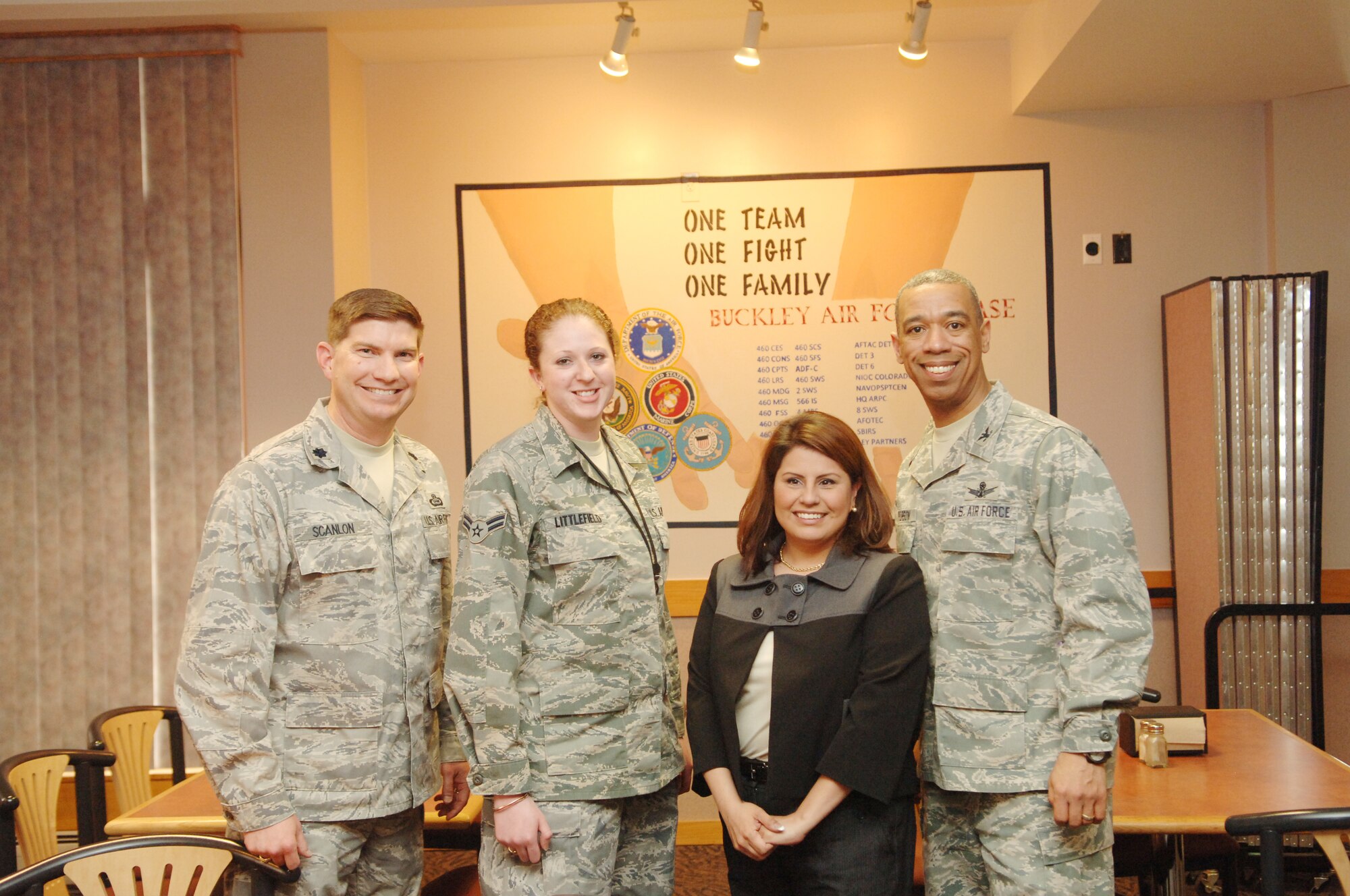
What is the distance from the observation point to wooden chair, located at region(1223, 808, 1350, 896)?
70.1 inches

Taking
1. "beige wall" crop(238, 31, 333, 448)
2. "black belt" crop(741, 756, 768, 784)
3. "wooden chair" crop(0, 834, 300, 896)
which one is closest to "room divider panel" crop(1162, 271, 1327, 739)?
"black belt" crop(741, 756, 768, 784)

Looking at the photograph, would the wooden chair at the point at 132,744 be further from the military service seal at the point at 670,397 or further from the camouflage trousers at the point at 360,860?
the military service seal at the point at 670,397

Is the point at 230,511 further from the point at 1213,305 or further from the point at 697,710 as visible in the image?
the point at 1213,305

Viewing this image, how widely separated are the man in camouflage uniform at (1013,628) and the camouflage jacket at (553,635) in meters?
0.63

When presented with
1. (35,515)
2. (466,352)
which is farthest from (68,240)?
(466,352)

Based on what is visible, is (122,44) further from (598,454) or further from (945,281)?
(945,281)

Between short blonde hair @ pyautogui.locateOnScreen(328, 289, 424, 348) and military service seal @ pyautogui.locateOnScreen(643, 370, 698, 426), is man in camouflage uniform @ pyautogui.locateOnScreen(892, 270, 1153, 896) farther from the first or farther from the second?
military service seal @ pyautogui.locateOnScreen(643, 370, 698, 426)

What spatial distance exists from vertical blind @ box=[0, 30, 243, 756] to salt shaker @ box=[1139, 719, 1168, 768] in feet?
10.8

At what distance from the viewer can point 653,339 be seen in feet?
13.3

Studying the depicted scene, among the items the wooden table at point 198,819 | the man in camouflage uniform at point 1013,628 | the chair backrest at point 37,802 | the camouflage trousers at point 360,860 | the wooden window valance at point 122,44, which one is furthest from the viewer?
the wooden window valance at point 122,44

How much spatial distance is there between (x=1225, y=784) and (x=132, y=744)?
10.3ft

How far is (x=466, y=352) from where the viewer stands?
160 inches

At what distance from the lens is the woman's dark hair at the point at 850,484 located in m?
1.99

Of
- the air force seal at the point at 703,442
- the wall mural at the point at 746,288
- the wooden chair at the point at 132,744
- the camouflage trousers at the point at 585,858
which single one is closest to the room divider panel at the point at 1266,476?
the wall mural at the point at 746,288
